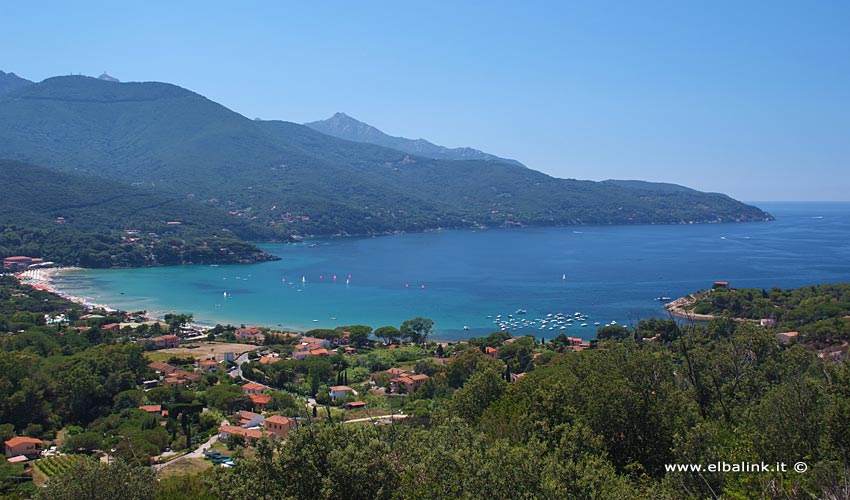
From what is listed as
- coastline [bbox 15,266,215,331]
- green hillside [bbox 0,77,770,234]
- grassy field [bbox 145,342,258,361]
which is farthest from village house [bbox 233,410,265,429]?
green hillside [bbox 0,77,770,234]

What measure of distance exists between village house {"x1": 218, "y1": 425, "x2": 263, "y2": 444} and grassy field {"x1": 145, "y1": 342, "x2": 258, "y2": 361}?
1234 centimetres

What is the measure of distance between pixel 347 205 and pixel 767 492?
118m

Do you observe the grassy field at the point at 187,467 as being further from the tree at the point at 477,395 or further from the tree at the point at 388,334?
the tree at the point at 388,334

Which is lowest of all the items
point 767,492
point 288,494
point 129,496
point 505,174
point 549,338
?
point 549,338

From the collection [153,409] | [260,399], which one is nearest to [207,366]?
[153,409]

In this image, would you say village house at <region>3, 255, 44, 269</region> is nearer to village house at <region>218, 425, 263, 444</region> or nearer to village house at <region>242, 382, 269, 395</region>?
village house at <region>242, 382, 269, 395</region>

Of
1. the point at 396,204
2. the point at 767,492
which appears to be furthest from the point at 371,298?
the point at 396,204

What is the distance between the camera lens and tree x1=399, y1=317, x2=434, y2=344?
36594 mm

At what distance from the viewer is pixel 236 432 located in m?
18.5

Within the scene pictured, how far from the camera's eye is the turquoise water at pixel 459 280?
4469cm

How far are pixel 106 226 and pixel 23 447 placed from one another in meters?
71.3

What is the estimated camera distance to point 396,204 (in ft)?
436

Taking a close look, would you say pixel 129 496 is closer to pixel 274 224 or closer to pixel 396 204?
pixel 274 224

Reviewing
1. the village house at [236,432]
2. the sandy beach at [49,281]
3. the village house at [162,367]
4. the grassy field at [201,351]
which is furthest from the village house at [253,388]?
the sandy beach at [49,281]
